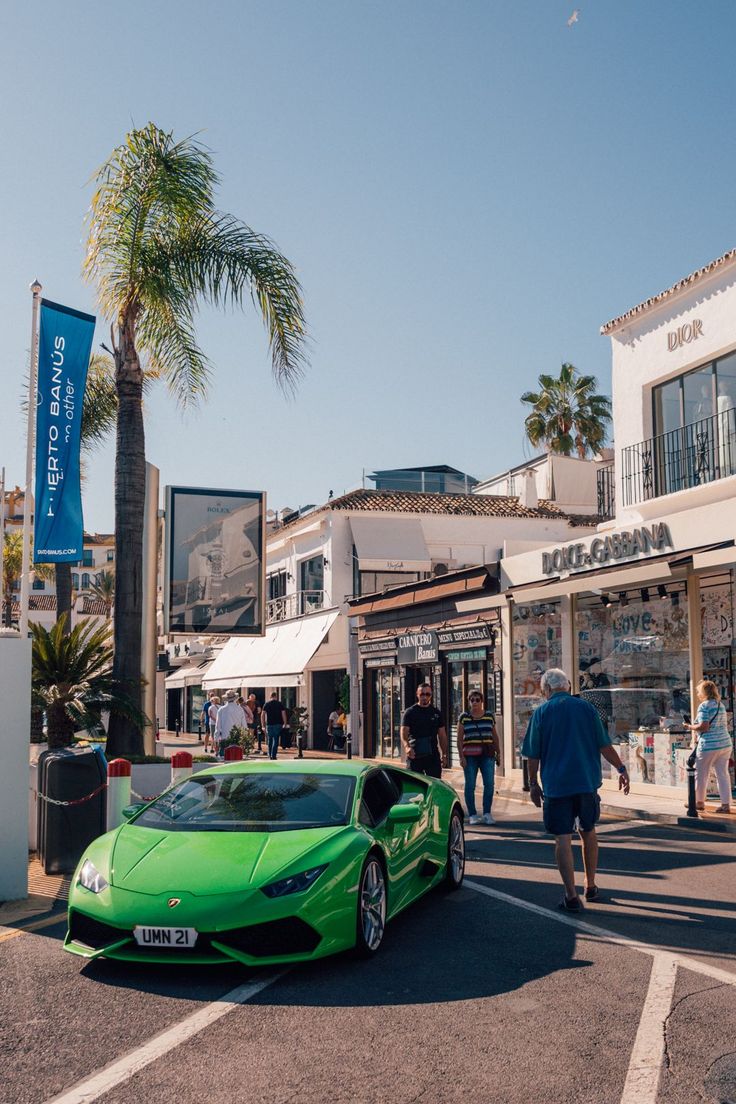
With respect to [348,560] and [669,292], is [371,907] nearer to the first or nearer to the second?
[669,292]

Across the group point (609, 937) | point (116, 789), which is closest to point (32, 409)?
point (116, 789)

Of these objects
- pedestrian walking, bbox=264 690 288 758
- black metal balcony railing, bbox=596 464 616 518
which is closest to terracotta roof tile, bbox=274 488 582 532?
pedestrian walking, bbox=264 690 288 758

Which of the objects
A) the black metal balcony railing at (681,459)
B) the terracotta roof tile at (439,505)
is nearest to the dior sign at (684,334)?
the black metal balcony railing at (681,459)

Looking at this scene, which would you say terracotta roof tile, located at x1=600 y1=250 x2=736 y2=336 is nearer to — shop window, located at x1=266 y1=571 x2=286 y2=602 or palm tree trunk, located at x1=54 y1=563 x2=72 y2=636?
palm tree trunk, located at x1=54 y1=563 x2=72 y2=636

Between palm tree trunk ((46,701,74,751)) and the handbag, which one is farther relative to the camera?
palm tree trunk ((46,701,74,751))

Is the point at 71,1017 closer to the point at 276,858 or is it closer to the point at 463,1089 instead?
the point at 276,858

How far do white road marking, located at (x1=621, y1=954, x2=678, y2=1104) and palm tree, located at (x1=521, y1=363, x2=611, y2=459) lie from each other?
136 ft

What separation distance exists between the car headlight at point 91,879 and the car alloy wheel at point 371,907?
4.94 feet

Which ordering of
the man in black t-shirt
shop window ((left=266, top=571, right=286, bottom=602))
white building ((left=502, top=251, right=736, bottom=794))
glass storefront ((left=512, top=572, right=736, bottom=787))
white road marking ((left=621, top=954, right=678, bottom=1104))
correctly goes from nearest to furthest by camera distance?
white road marking ((left=621, top=954, right=678, bottom=1104)) < the man in black t-shirt < glass storefront ((left=512, top=572, right=736, bottom=787)) < white building ((left=502, top=251, right=736, bottom=794)) < shop window ((left=266, top=571, right=286, bottom=602))

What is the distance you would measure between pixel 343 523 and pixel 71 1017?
31.2 metres

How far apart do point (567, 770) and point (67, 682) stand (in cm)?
837

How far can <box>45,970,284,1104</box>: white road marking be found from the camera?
4.24 meters

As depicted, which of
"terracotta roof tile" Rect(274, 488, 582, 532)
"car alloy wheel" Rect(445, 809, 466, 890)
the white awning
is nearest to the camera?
"car alloy wheel" Rect(445, 809, 466, 890)

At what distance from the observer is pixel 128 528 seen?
16328 mm
